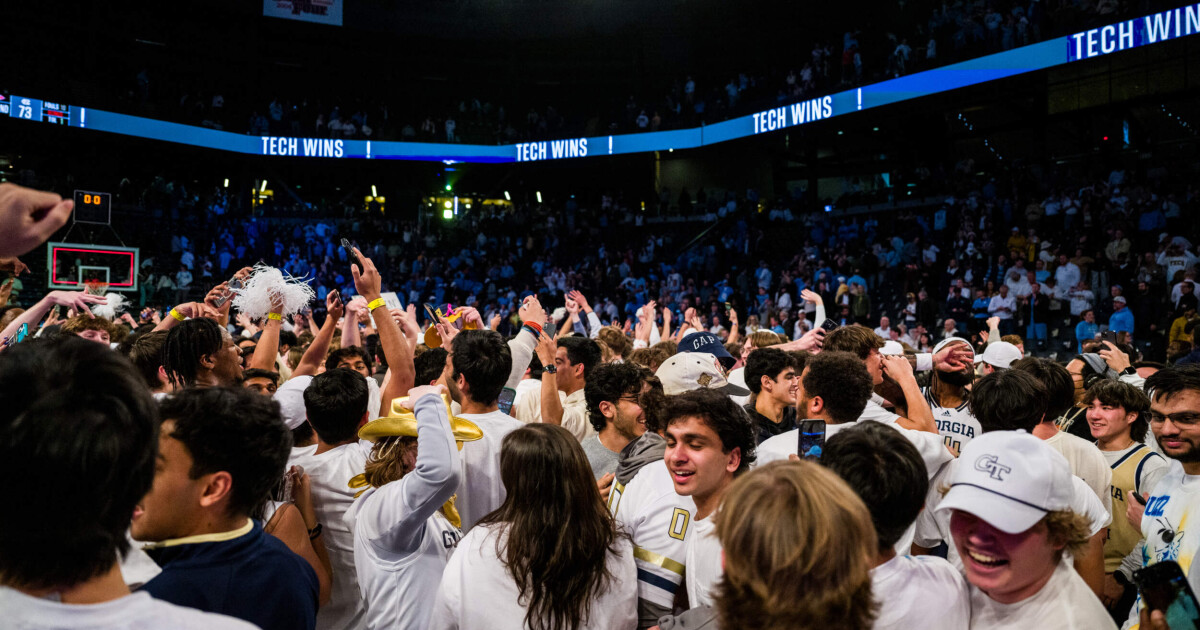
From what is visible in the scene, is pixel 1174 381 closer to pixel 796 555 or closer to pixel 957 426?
pixel 957 426

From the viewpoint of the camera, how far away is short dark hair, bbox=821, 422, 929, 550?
1995 mm

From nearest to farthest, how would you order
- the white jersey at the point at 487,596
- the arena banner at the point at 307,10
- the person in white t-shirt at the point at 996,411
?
the white jersey at the point at 487,596 < the person in white t-shirt at the point at 996,411 < the arena banner at the point at 307,10

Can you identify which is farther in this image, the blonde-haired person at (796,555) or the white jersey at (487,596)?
the white jersey at (487,596)

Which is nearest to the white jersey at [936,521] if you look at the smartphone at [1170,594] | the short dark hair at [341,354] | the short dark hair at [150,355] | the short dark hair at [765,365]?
the smartphone at [1170,594]

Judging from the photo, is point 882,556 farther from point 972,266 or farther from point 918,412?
point 972,266

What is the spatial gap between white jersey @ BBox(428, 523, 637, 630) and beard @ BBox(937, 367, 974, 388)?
2.61 metres

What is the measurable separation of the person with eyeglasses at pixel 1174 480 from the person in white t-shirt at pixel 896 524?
4.14 feet

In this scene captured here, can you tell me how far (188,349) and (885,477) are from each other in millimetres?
2975

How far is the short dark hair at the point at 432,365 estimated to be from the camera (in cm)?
466

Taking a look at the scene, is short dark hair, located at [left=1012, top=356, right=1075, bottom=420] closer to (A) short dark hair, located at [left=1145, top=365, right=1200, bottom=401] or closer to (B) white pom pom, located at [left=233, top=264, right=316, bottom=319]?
(A) short dark hair, located at [left=1145, top=365, right=1200, bottom=401]

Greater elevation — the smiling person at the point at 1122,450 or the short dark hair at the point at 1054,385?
the short dark hair at the point at 1054,385

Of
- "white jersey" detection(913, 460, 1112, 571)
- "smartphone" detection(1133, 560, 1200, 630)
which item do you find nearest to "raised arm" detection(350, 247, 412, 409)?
"white jersey" detection(913, 460, 1112, 571)

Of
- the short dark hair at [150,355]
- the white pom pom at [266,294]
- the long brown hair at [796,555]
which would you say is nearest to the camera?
the long brown hair at [796,555]

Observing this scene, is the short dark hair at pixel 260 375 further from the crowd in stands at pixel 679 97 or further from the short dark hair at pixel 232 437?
the crowd in stands at pixel 679 97
